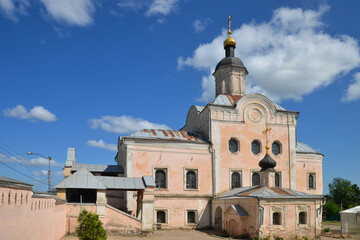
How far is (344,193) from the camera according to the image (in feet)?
148

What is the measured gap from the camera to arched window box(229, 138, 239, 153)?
77.5 ft

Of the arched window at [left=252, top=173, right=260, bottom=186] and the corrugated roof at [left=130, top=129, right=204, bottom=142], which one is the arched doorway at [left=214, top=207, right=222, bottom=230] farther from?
the corrugated roof at [left=130, top=129, right=204, bottom=142]

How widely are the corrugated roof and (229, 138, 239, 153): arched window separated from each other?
2.16 m

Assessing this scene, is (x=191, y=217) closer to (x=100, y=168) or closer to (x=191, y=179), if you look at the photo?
(x=191, y=179)

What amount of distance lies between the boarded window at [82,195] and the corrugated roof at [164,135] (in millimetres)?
4803

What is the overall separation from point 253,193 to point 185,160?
529 centimetres

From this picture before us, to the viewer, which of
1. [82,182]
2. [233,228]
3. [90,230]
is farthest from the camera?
[233,228]

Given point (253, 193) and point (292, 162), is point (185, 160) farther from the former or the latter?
point (292, 162)

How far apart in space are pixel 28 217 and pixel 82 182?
7.74m

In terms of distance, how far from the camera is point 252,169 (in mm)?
23578

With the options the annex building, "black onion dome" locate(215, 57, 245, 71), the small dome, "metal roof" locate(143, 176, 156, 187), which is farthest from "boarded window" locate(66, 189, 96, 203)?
the small dome

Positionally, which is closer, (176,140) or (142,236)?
(142,236)

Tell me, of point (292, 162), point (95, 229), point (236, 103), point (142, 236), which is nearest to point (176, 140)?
point (236, 103)

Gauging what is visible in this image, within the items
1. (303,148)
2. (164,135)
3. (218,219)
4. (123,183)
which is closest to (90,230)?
(123,183)
